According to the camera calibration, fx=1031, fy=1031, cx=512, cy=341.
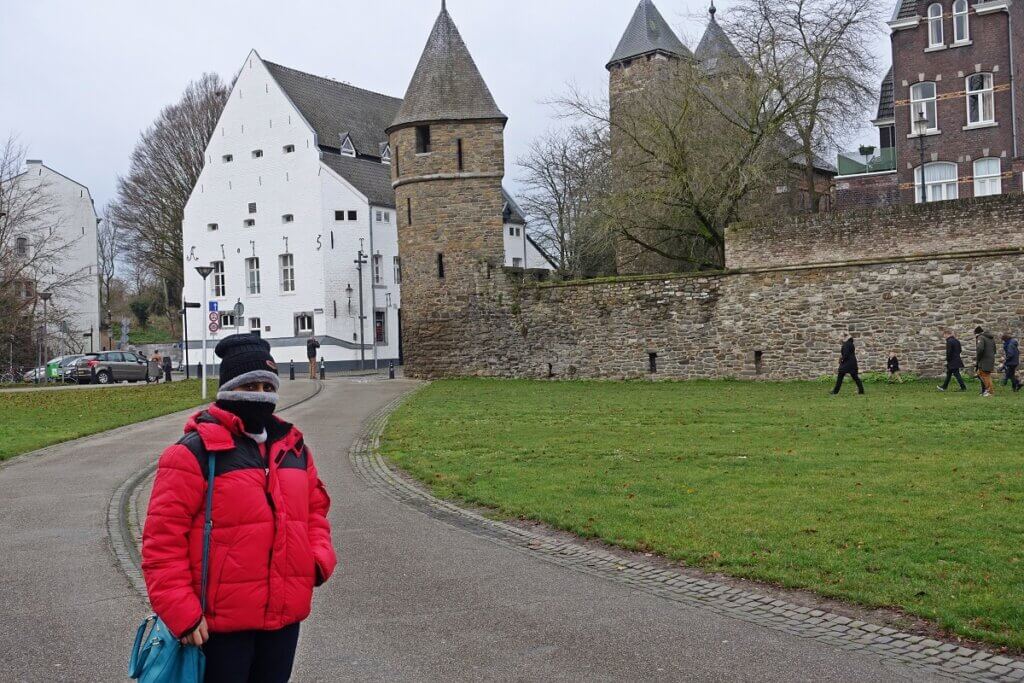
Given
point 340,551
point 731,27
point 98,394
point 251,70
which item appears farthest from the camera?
point 251,70

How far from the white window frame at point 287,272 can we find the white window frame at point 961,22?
109 feet

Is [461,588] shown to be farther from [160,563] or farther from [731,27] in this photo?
[731,27]

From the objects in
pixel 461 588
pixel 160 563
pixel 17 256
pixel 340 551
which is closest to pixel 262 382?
pixel 160 563

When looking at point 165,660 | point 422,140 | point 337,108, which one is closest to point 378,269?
point 337,108

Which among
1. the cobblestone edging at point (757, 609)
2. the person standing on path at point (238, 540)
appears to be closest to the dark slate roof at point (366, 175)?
the cobblestone edging at point (757, 609)

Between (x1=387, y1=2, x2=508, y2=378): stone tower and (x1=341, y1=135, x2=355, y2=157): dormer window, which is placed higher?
(x1=341, y1=135, x2=355, y2=157): dormer window

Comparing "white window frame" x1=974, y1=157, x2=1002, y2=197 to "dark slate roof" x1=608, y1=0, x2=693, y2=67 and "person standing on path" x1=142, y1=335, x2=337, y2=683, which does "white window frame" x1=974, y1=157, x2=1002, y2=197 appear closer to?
"dark slate roof" x1=608, y1=0, x2=693, y2=67

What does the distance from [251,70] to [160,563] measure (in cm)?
5587

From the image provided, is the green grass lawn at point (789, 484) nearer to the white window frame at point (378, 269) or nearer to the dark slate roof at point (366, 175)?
the white window frame at point (378, 269)

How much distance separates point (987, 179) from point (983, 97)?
10.4 ft

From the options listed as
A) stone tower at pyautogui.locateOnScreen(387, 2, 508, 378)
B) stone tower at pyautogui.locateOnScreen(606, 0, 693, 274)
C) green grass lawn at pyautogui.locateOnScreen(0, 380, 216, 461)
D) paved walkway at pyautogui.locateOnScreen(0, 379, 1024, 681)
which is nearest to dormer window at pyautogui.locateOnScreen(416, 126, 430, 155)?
stone tower at pyautogui.locateOnScreen(387, 2, 508, 378)

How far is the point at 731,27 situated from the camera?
115 feet

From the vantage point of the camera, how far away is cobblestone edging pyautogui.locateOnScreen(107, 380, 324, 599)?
8477 millimetres

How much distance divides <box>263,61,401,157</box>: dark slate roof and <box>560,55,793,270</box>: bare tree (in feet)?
82.6
